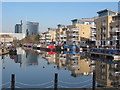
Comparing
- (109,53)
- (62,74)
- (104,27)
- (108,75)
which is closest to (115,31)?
(104,27)

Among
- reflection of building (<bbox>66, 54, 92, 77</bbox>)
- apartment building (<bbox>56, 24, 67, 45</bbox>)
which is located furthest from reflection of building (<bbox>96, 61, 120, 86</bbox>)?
apartment building (<bbox>56, 24, 67, 45</bbox>)

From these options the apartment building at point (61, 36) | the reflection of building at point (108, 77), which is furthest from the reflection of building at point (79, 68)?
the apartment building at point (61, 36)

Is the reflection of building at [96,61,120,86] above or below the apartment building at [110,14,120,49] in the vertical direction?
below

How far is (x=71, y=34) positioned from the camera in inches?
3757

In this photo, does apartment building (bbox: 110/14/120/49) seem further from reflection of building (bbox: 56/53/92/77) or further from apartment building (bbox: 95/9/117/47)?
reflection of building (bbox: 56/53/92/77)

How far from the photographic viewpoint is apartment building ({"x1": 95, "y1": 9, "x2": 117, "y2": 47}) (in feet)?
214

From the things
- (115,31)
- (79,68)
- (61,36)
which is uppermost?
(61,36)

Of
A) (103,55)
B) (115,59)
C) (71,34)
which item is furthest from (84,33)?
(115,59)

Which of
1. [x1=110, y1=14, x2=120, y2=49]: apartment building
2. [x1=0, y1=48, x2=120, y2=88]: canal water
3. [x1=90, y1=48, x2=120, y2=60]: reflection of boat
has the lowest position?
[x1=0, y1=48, x2=120, y2=88]: canal water

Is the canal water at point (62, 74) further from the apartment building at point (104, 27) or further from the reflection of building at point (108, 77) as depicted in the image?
the apartment building at point (104, 27)

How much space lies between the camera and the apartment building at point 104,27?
65.4 metres

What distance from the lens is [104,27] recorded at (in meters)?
67.5

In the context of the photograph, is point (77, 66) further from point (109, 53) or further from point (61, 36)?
point (61, 36)

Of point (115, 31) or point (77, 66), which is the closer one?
point (77, 66)
